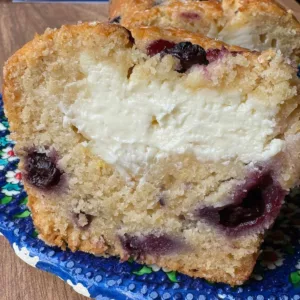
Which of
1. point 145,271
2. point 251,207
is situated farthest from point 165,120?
point 145,271

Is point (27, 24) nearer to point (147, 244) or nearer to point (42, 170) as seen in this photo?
point (42, 170)

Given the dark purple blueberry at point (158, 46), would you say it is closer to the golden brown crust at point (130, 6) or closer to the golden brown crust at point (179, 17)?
the golden brown crust at point (179, 17)

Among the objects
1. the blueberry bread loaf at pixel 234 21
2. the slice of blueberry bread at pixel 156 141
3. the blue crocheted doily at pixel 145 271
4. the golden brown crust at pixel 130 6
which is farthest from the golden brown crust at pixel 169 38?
the blue crocheted doily at pixel 145 271

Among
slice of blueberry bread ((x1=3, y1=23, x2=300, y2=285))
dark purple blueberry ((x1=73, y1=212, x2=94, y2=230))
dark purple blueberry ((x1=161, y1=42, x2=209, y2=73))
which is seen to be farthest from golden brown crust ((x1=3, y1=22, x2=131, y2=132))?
dark purple blueberry ((x1=73, y1=212, x2=94, y2=230))

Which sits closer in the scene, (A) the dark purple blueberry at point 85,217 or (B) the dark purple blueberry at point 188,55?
(B) the dark purple blueberry at point 188,55

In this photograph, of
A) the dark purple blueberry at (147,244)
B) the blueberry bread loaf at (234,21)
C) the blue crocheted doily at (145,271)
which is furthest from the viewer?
the blueberry bread loaf at (234,21)

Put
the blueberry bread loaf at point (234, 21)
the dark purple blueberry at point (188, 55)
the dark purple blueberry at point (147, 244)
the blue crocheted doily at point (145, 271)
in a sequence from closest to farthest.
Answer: the dark purple blueberry at point (188, 55), the blue crocheted doily at point (145, 271), the dark purple blueberry at point (147, 244), the blueberry bread loaf at point (234, 21)
